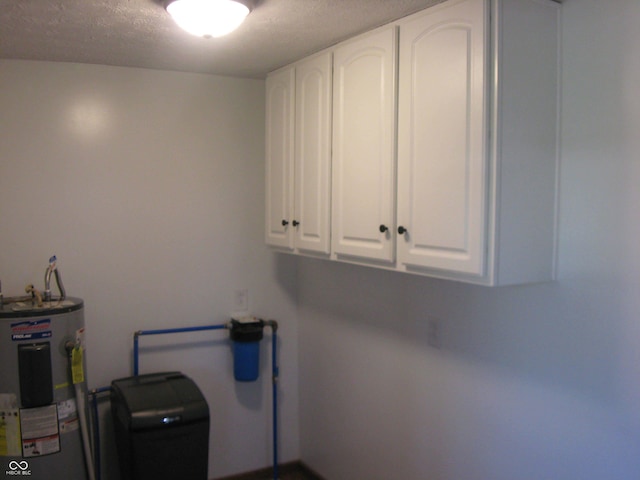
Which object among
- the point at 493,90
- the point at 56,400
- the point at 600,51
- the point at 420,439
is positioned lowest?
the point at 420,439

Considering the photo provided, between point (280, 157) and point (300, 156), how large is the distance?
0.66 ft

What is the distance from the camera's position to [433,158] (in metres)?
1.83

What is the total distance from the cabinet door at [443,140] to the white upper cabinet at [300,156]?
513 mm

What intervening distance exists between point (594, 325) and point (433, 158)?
0.71 m

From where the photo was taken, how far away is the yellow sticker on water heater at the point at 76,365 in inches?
91.6

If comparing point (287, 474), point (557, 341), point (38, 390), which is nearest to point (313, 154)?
point (557, 341)

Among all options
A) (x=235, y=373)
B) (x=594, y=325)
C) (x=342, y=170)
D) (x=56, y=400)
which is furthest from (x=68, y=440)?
(x=594, y=325)

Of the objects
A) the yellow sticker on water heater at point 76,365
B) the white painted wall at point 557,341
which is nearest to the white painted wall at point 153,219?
the yellow sticker on water heater at point 76,365

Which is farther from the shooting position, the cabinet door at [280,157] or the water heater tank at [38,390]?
the cabinet door at [280,157]

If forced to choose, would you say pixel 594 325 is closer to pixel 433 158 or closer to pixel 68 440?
pixel 433 158

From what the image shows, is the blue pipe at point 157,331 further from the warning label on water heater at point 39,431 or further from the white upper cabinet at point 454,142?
the white upper cabinet at point 454,142

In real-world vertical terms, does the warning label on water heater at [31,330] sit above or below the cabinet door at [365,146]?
below

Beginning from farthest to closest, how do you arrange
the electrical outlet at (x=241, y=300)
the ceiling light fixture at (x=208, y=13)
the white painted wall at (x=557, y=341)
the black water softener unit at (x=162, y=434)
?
the electrical outlet at (x=241, y=300) → the black water softener unit at (x=162, y=434) → the ceiling light fixture at (x=208, y=13) → the white painted wall at (x=557, y=341)

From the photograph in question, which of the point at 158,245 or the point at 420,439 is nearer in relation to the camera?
the point at 420,439
